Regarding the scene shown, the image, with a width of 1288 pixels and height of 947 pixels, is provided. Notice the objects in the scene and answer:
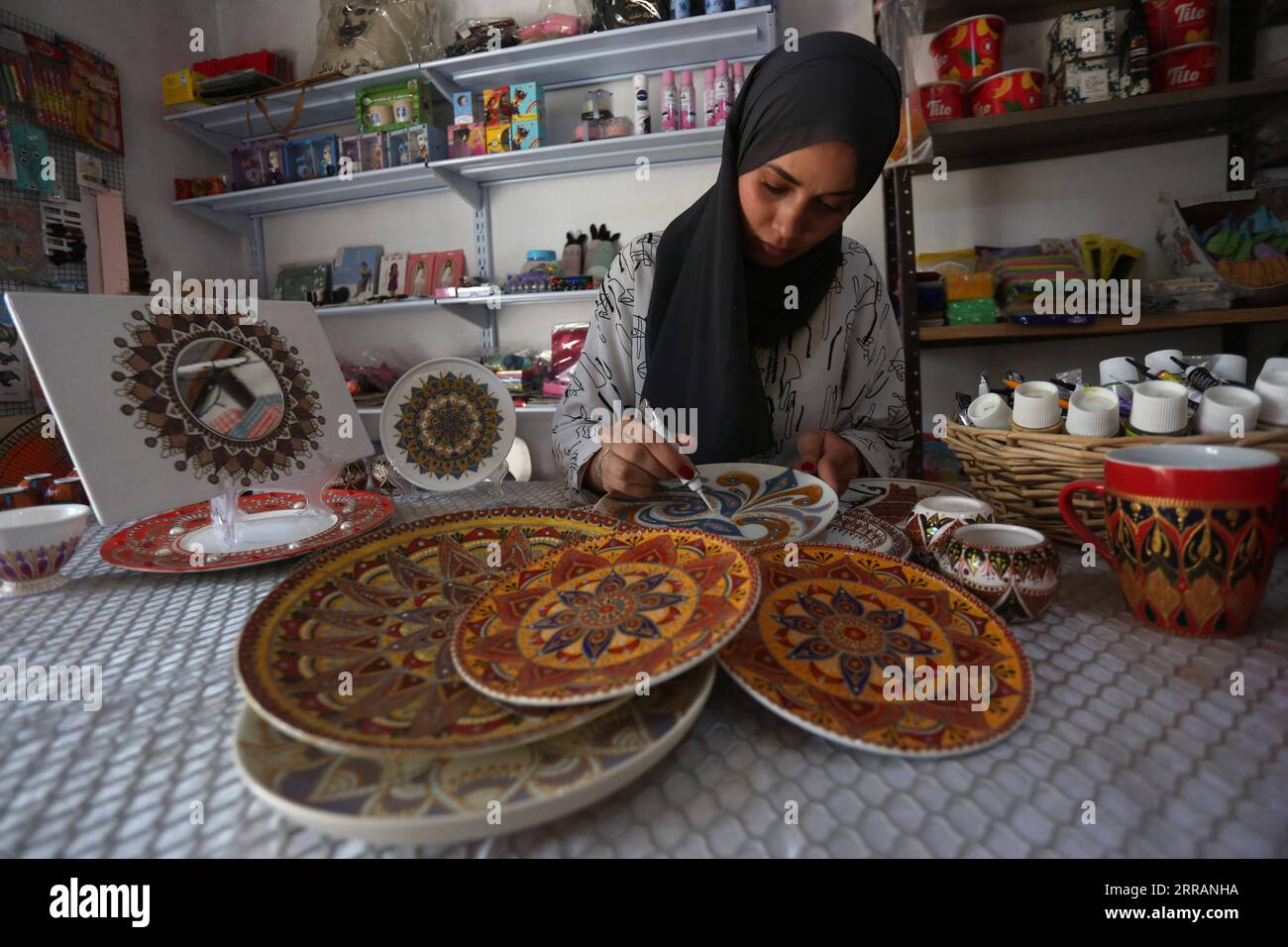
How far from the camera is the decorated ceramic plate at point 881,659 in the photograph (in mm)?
389

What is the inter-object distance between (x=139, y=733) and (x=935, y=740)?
513 mm

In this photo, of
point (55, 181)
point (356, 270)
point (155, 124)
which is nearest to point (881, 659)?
point (356, 270)

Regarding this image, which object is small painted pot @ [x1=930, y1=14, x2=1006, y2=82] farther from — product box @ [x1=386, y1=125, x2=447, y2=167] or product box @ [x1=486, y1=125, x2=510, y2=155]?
product box @ [x1=386, y1=125, x2=447, y2=167]

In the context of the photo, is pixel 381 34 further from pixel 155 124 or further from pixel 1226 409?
pixel 1226 409

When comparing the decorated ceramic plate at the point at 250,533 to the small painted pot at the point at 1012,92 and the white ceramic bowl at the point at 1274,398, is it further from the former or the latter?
the small painted pot at the point at 1012,92

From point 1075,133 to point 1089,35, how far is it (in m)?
0.27

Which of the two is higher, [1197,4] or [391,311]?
[1197,4]

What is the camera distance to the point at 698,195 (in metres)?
2.43

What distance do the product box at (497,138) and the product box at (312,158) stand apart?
2.22 feet

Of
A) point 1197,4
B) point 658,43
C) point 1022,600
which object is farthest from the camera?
point 658,43

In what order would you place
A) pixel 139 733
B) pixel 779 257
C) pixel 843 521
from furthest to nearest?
1. pixel 779 257
2. pixel 843 521
3. pixel 139 733

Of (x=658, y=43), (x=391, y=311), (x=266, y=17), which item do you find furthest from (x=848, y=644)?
(x=266, y=17)
